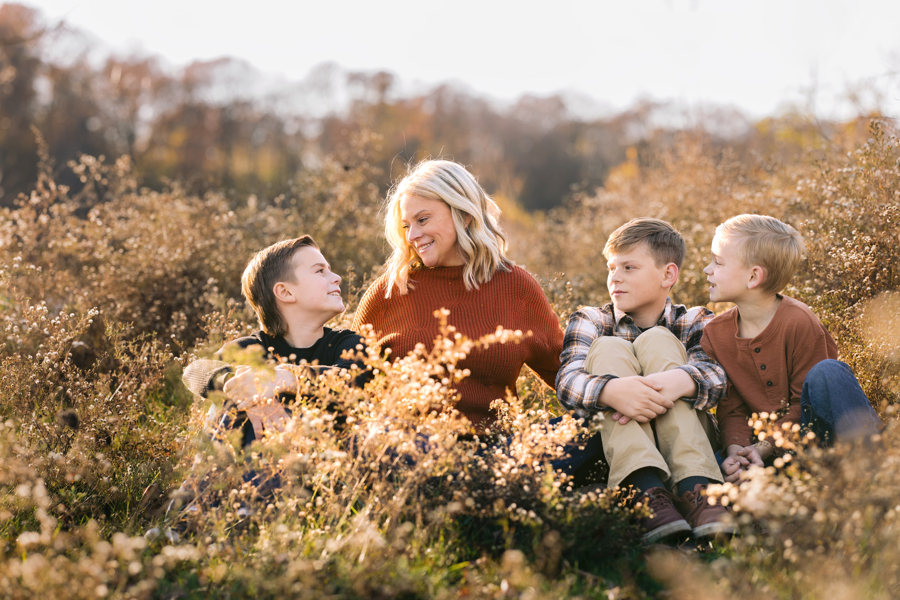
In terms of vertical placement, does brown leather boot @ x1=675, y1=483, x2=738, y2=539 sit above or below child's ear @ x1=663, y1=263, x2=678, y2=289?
below

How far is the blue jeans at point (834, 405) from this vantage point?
7.90 ft

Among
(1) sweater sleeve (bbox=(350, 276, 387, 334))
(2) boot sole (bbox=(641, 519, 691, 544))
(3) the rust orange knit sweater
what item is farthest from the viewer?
(1) sweater sleeve (bbox=(350, 276, 387, 334))

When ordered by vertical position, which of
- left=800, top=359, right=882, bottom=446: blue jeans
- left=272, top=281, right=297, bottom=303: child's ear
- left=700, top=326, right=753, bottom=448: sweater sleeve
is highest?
left=272, top=281, right=297, bottom=303: child's ear

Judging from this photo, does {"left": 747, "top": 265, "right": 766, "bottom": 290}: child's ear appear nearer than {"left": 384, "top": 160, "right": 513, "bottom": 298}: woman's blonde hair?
Yes

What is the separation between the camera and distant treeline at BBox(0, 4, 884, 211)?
20500mm

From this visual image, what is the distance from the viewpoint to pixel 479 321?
3.12 m

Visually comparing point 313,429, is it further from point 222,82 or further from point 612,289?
point 222,82

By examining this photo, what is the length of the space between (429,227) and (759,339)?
1.61m

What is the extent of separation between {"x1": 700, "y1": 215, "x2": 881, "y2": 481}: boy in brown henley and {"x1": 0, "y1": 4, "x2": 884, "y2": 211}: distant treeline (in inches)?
344

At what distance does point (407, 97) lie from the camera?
37500 mm

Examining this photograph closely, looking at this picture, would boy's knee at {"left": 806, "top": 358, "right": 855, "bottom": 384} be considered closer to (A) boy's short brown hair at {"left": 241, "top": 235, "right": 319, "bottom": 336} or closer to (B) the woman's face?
(B) the woman's face

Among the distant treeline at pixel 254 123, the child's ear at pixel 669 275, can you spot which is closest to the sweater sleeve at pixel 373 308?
the child's ear at pixel 669 275

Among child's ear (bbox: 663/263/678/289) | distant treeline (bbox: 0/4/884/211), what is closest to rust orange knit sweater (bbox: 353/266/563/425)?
child's ear (bbox: 663/263/678/289)

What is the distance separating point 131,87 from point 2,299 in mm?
27154
